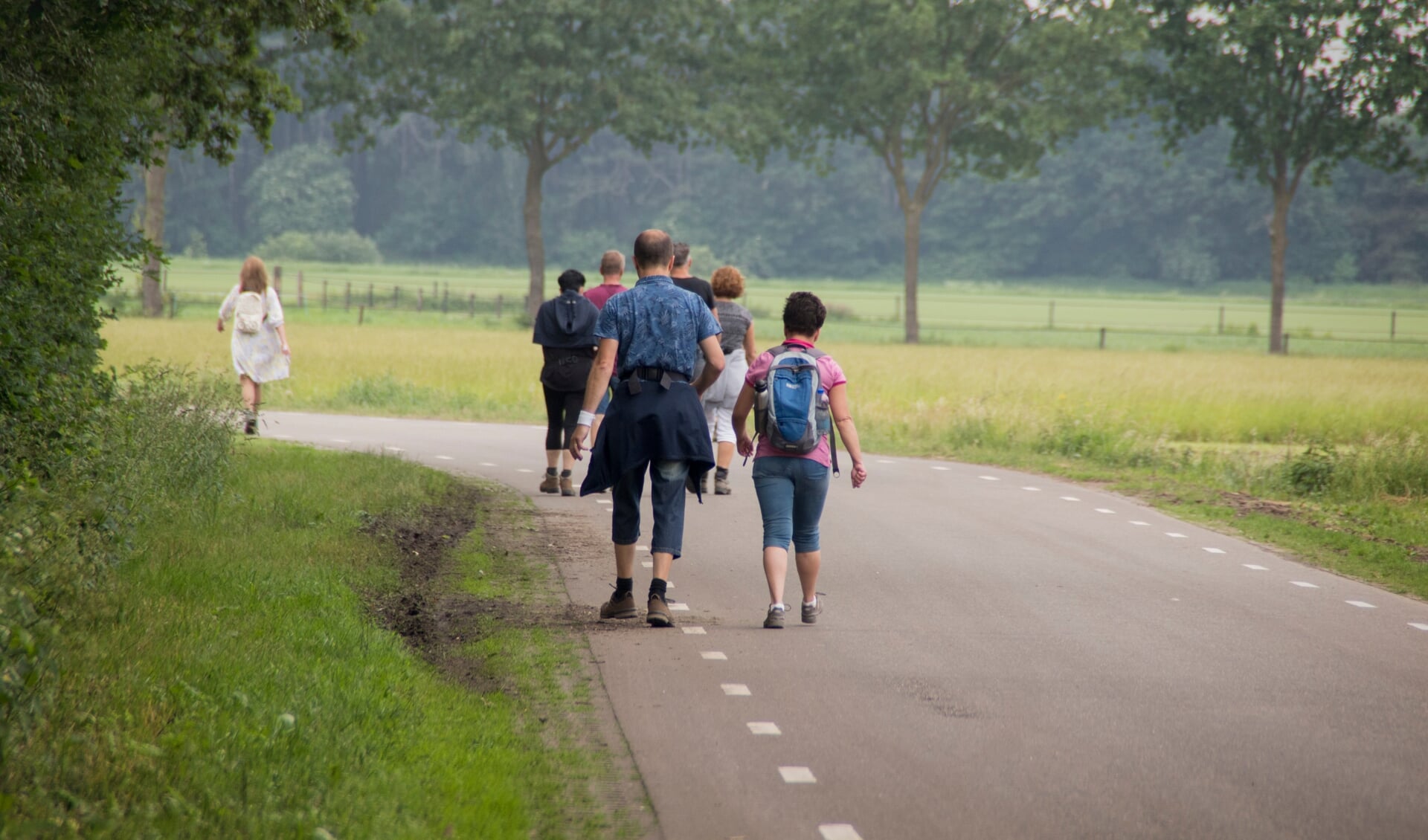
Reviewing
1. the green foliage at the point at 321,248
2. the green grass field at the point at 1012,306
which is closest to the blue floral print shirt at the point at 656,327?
the green grass field at the point at 1012,306

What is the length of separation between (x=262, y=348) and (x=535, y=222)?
30194 millimetres

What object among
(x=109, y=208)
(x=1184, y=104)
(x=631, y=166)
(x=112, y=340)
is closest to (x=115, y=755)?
(x=109, y=208)

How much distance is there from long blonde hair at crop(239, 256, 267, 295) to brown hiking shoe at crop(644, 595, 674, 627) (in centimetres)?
954

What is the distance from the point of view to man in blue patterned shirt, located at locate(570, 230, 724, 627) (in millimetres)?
7129

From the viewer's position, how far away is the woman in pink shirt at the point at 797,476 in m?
7.25

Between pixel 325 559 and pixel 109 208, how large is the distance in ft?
10.6

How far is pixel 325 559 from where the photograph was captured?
7.89 meters

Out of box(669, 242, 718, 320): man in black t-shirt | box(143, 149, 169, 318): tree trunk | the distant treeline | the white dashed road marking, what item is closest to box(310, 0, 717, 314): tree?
box(143, 149, 169, 318): tree trunk

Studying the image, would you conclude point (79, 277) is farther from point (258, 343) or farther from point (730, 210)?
point (730, 210)

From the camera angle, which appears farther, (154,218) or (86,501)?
(154,218)

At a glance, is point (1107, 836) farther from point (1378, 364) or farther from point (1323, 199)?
point (1323, 199)

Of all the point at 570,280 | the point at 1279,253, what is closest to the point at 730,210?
the point at 1279,253

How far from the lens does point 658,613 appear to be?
715 cm

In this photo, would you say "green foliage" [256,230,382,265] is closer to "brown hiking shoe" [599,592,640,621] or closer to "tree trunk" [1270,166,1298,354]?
"tree trunk" [1270,166,1298,354]
